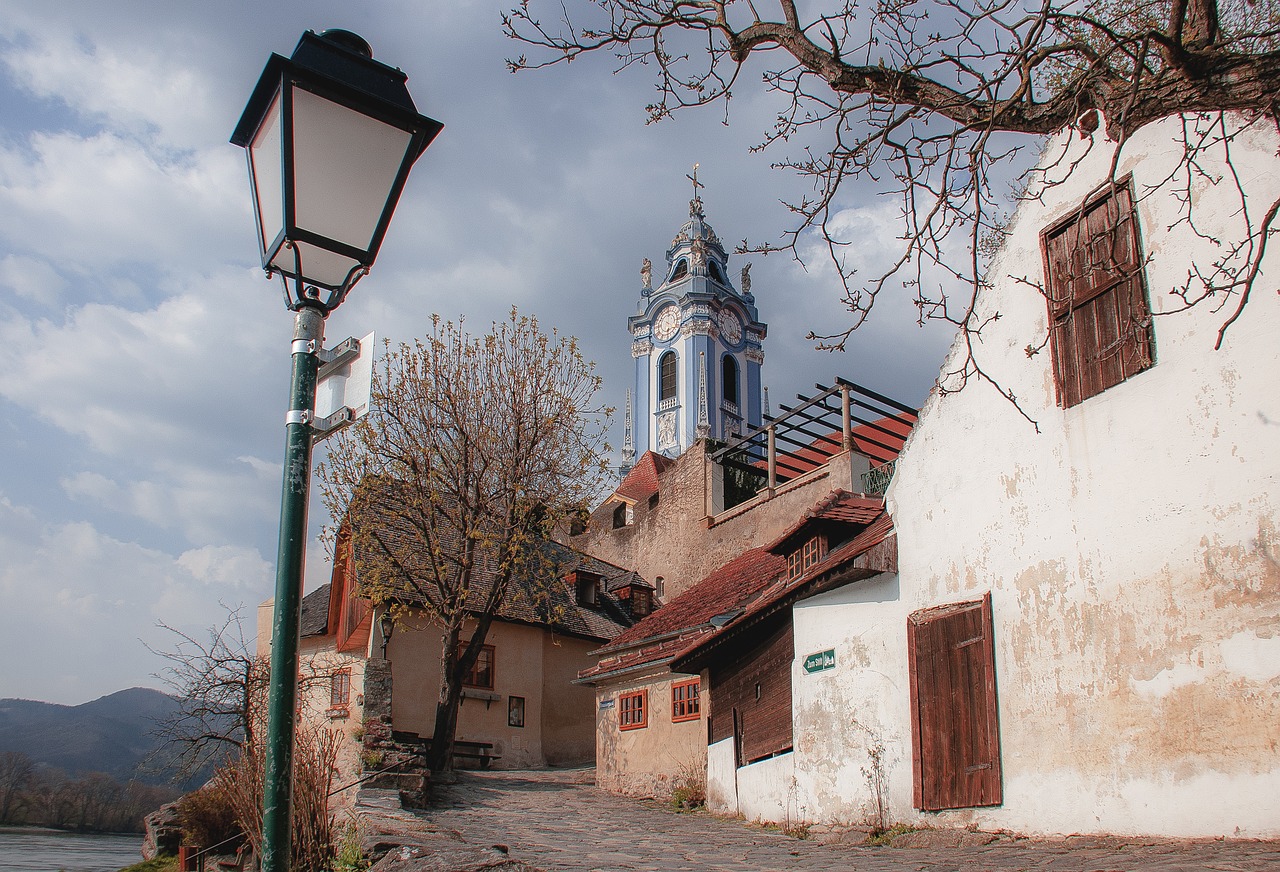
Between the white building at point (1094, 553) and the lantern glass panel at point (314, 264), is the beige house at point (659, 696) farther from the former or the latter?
the lantern glass panel at point (314, 264)

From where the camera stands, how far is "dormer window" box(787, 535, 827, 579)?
13.7 meters

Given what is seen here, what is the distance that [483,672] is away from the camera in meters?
24.0

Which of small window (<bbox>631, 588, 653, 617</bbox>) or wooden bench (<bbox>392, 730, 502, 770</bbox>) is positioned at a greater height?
small window (<bbox>631, 588, 653, 617</bbox>)

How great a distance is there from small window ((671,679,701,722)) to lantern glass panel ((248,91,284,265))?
46.8 feet

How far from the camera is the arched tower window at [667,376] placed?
59438 millimetres

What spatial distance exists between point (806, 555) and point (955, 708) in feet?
15.4

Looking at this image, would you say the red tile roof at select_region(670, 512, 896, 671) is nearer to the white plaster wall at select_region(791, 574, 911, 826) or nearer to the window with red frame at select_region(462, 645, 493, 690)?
the white plaster wall at select_region(791, 574, 911, 826)

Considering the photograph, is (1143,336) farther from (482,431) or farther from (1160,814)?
(482,431)

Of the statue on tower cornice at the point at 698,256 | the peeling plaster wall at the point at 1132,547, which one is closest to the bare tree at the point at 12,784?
the statue on tower cornice at the point at 698,256

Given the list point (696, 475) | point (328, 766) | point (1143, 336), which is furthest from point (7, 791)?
point (1143, 336)

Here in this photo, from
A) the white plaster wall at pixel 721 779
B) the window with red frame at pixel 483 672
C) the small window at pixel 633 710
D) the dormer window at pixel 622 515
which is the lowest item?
the white plaster wall at pixel 721 779

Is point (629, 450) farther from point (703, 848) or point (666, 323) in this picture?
point (703, 848)

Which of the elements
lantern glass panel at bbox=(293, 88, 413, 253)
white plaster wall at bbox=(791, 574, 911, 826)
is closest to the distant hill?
white plaster wall at bbox=(791, 574, 911, 826)

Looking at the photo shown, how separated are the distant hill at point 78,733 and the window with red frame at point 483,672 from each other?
72808mm
